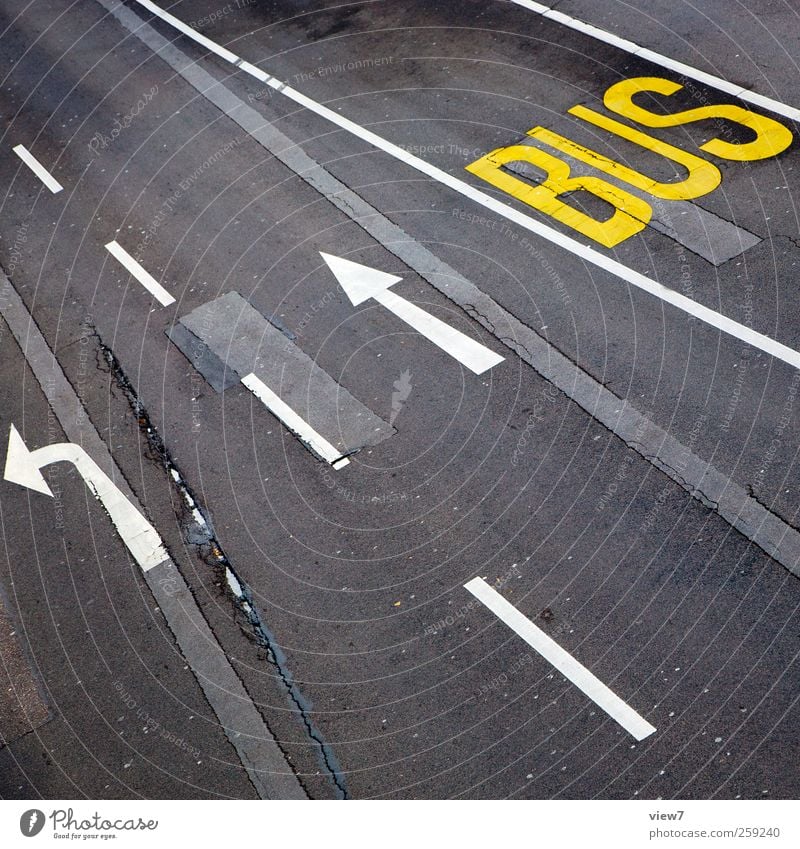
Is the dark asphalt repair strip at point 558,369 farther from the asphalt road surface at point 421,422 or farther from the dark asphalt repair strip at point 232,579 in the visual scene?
the dark asphalt repair strip at point 232,579

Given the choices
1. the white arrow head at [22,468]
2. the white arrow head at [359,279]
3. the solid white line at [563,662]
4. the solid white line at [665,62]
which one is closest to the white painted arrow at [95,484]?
the white arrow head at [22,468]

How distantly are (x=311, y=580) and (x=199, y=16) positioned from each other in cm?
1300

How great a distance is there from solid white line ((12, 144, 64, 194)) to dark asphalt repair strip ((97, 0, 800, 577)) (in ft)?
8.77

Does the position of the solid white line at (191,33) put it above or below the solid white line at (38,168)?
A: above

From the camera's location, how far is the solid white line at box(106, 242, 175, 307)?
12523 millimetres

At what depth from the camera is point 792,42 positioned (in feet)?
46.4

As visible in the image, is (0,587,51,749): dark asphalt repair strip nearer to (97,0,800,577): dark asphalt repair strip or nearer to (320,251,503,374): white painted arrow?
(320,251,503,374): white painted arrow

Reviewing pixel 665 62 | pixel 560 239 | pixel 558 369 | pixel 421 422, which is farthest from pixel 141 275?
pixel 665 62

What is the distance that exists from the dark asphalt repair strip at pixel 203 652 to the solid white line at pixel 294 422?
1.59 metres

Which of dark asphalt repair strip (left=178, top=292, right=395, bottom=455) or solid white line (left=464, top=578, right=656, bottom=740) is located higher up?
dark asphalt repair strip (left=178, top=292, right=395, bottom=455)

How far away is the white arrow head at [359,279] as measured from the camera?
38.7 feet

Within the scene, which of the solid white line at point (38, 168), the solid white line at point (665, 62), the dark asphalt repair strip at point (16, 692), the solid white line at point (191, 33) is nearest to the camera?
the dark asphalt repair strip at point (16, 692)

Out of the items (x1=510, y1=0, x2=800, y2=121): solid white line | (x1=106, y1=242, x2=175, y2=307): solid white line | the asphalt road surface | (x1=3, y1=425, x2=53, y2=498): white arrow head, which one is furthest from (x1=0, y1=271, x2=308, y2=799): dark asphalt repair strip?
(x1=510, y1=0, x2=800, y2=121): solid white line

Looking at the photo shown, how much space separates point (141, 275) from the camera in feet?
42.7
